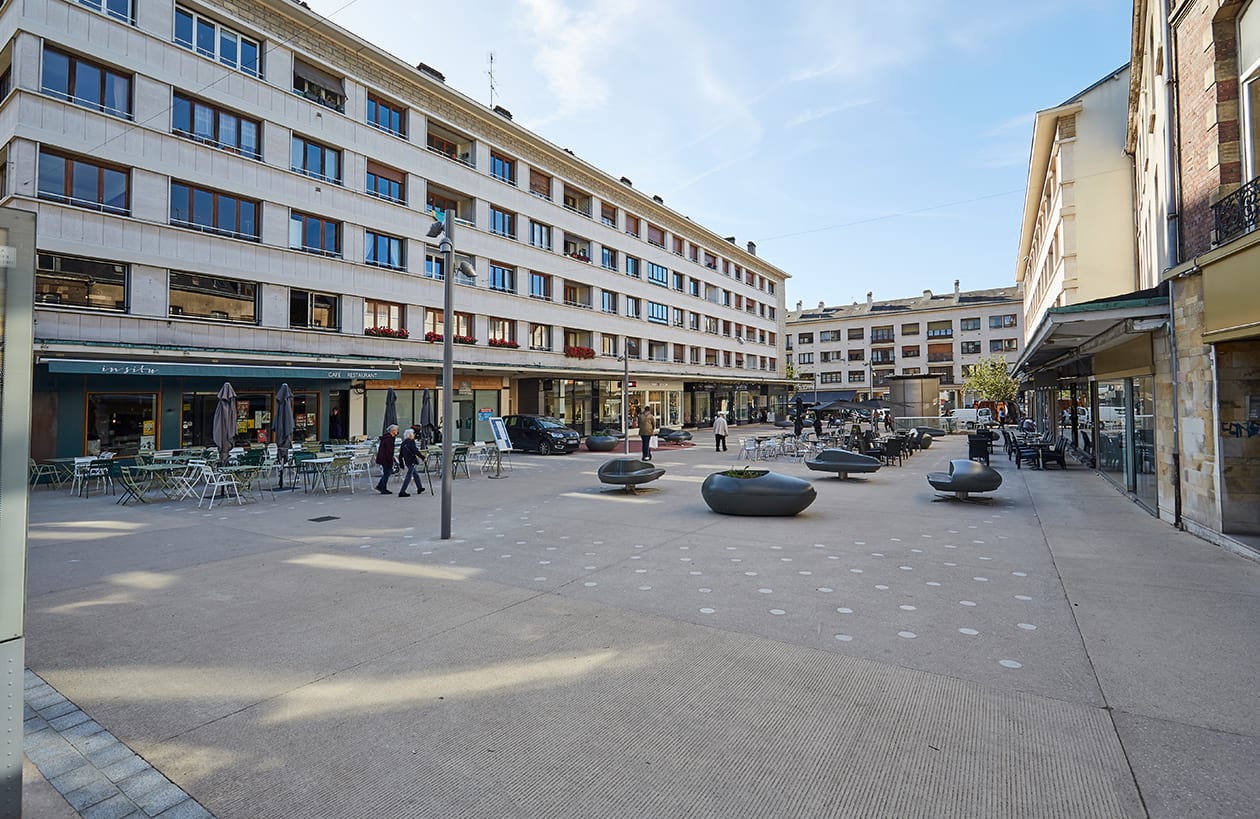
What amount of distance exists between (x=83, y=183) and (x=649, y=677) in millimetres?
20057

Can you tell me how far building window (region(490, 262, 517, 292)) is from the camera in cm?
2727

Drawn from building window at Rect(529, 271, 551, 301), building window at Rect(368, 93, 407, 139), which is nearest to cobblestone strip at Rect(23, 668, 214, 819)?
building window at Rect(368, 93, 407, 139)

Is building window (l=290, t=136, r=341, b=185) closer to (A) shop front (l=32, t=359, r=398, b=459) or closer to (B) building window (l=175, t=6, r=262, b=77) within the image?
(B) building window (l=175, t=6, r=262, b=77)

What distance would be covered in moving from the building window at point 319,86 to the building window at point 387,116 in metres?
1.19

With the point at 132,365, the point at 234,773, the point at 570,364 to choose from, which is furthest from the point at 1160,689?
the point at 570,364

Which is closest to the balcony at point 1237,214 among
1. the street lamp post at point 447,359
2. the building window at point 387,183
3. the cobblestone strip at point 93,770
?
the street lamp post at point 447,359

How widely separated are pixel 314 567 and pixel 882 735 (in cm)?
606

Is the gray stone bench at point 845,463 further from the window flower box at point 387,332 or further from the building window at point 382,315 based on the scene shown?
the building window at point 382,315

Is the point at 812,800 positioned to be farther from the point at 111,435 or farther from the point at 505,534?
the point at 111,435

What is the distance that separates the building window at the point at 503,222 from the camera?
89.8 ft

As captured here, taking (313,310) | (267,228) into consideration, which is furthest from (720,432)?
(267,228)

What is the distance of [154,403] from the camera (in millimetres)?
17172

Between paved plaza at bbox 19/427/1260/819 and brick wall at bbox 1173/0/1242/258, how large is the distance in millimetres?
4245

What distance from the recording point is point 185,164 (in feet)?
57.7
